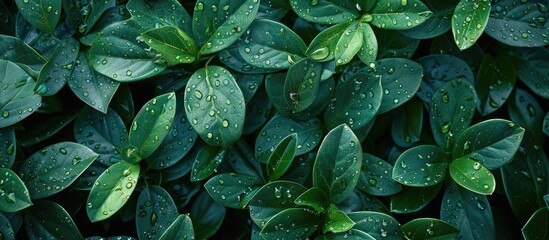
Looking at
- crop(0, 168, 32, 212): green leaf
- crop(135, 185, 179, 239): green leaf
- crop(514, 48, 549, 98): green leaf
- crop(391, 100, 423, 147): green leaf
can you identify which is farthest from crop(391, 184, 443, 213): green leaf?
crop(0, 168, 32, 212): green leaf

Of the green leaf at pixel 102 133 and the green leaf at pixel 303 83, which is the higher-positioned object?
the green leaf at pixel 303 83

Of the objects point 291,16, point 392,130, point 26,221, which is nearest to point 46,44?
point 26,221

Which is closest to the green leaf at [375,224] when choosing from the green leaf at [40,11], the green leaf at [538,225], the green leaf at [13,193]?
the green leaf at [538,225]

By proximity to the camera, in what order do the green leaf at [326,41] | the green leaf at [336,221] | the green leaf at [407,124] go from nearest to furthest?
the green leaf at [336,221]
the green leaf at [326,41]
the green leaf at [407,124]

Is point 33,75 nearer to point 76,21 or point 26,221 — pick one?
point 76,21

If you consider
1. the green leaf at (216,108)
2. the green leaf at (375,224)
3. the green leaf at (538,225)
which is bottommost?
the green leaf at (538,225)

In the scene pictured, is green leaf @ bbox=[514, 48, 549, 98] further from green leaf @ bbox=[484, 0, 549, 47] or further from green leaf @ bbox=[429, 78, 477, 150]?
green leaf @ bbox=[429, 78, 477, 150]

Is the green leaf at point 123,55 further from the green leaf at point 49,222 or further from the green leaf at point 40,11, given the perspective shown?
the green leaf at point 49,222
